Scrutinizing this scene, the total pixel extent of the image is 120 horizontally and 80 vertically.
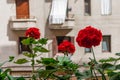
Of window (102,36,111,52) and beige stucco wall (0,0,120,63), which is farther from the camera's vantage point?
window (102,36,111,52)

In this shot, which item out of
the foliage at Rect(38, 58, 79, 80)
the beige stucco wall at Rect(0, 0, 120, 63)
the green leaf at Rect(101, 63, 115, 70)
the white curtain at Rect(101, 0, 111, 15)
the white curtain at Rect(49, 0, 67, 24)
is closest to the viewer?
the green leaf at Rect(101, 63, 115, 70)

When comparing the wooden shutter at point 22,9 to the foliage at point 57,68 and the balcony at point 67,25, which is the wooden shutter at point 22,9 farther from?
the foliage at point 57,68

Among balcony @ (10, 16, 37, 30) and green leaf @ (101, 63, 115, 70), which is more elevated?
balcony @ (10, 16, 37, 30)

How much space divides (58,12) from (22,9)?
59.1 inches

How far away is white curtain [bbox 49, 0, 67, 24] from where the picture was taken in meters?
16.1

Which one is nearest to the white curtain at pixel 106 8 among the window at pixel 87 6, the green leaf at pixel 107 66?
the window at pixel 87 6

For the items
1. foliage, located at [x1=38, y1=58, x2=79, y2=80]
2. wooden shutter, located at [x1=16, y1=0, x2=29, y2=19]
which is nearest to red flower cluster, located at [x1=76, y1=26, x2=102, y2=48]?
foliage, located at [x1=38, y1=58, x2=79, y2=80]

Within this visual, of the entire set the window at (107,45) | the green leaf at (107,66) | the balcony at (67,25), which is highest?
the balcony at (67,25)

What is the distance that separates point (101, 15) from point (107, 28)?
1.87ft

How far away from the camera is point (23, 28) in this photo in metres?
16.3

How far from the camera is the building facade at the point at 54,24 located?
16.3m

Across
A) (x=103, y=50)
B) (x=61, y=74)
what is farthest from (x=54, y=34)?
(x=61, y=74)

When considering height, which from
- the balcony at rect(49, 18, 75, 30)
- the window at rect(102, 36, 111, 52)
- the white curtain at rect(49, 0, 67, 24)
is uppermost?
the white curtain at rect(49, 0, 67, 24)

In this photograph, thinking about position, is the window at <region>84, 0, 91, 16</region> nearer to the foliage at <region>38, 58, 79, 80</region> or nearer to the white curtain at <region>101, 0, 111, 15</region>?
the white curtain at <region>101, 0, 111, 15</region>
